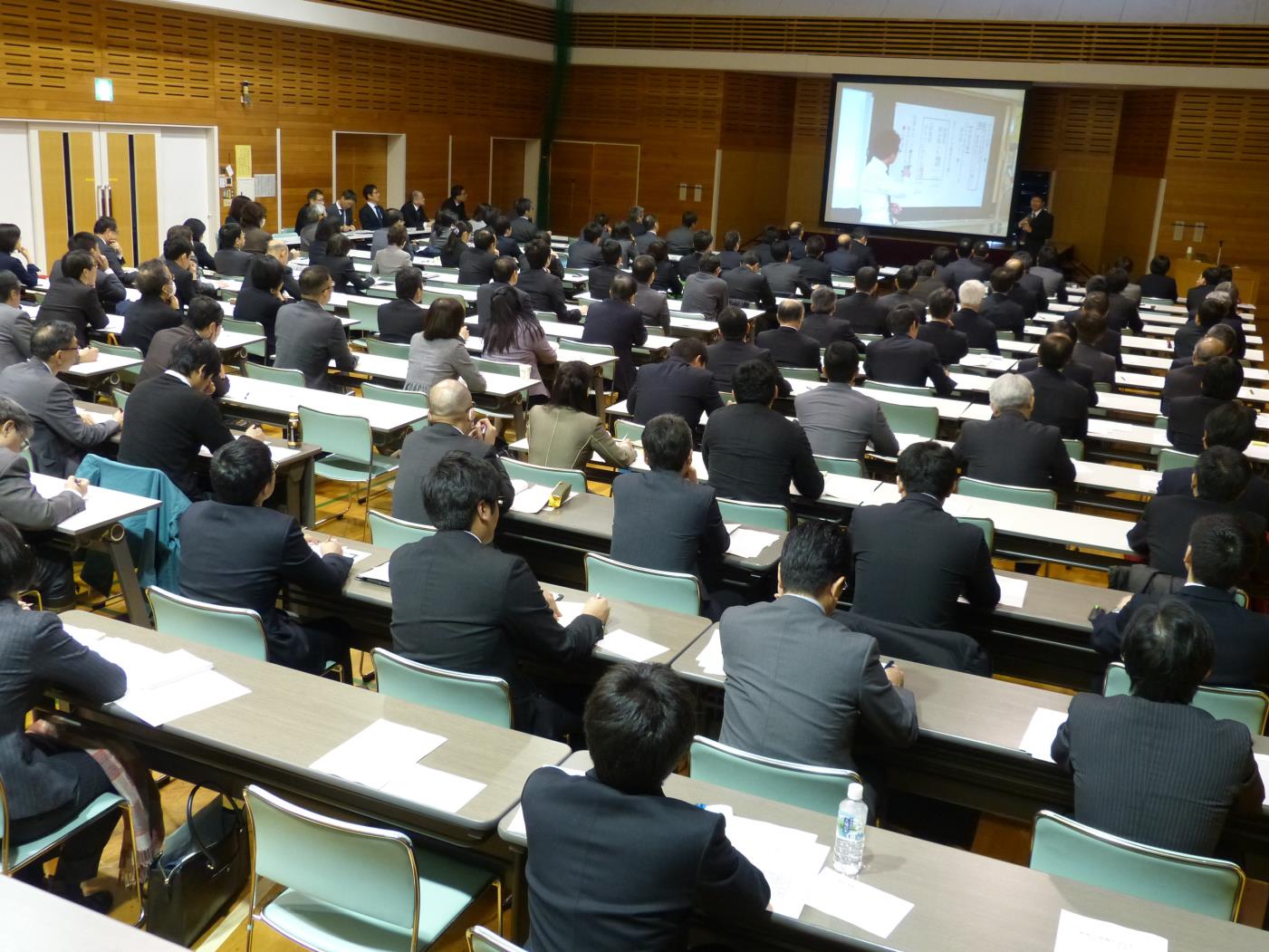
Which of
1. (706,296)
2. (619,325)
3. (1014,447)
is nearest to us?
(1014,447)

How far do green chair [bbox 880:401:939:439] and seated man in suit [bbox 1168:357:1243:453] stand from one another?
134cm

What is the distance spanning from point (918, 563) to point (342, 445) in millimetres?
3393

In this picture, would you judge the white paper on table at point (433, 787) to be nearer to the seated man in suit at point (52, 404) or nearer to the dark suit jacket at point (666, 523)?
the dark suit jacket at point (666, 523)

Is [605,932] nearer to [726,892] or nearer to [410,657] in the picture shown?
[726,892]

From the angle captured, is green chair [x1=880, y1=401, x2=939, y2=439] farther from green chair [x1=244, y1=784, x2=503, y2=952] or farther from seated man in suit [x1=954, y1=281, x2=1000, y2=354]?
green chair [x1=244, y1=784, x2=503, y2=952]

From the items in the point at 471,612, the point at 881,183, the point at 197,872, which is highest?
the point at 881,183

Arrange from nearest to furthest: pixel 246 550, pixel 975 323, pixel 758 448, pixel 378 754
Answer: pixel 378 754 → pixel 246 550 → pixel 758 448 → pixel 975 323

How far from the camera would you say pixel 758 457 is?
16.8ft

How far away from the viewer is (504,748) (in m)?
2.95

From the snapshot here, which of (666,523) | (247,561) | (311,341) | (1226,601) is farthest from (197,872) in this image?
(311,341)

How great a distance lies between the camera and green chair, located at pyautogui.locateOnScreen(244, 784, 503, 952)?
243 cm

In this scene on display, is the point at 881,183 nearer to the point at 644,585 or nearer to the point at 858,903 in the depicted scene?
the point at 644,585

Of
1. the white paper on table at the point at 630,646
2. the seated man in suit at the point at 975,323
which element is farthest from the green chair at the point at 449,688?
the seated man in suit at the point at 975,323

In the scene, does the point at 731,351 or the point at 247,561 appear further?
the point at 731,351
